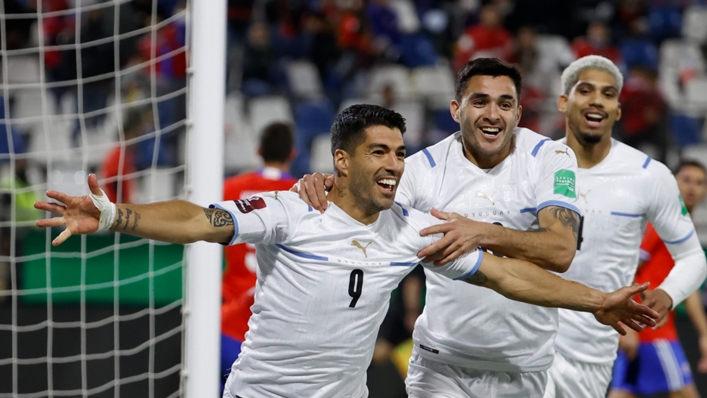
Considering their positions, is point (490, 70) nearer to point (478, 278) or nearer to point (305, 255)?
point (478, 278)

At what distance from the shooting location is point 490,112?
387 cm

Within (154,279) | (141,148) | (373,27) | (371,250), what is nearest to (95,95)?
(141,148)

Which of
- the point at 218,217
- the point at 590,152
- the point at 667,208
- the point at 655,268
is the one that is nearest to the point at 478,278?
the point at 218,217

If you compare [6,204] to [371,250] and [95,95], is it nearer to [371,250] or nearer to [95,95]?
[95,95]

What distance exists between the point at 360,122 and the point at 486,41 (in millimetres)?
9278

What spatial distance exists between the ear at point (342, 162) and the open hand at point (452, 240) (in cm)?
40

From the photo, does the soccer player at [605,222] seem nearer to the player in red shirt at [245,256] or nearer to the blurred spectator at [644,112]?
the player in red shirt at [245,256]

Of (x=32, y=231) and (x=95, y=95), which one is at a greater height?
A: (x=95, y=95)

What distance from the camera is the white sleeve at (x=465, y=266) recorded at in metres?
3.55

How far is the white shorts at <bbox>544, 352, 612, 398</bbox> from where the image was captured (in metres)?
4.61

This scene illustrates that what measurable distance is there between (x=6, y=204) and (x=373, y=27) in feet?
19.8

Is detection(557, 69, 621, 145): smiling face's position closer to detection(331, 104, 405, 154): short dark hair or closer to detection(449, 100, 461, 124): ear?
detection(449, 100, 461, 124): ear

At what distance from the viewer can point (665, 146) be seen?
959 centimetres

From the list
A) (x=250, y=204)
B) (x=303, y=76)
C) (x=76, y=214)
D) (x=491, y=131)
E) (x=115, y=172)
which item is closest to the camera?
(x=76, y=214)
